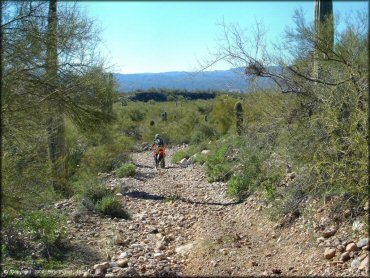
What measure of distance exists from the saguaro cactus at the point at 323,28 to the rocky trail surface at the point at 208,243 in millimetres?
2581

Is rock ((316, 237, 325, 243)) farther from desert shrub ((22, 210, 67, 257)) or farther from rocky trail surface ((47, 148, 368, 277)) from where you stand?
desert shrub ((22, 210, 67, 257))

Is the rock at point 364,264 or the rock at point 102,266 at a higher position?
the rock at point 364,264

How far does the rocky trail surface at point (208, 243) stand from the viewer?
201 inches

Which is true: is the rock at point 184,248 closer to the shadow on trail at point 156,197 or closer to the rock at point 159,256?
the rock at point 159,256

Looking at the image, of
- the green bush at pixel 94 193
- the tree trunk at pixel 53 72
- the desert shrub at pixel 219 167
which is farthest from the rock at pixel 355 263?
the desert shrub at pixel 219 167

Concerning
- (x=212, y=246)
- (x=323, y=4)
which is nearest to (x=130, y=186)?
(x=212, y=246)

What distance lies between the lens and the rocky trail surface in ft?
16.8

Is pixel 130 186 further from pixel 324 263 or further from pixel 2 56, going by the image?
pixel 324 263

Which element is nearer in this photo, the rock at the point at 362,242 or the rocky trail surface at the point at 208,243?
the rock at the point at 362,242

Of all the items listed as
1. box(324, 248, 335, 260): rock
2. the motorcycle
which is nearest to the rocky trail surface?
box(324, 248, 335, 260): rock

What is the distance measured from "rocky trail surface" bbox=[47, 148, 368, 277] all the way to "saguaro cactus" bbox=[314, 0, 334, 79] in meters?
2.58

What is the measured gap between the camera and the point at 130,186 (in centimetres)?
1107

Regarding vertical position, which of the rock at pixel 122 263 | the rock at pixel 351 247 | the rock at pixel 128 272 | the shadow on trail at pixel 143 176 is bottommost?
the shadow on trail at pixel 143 176

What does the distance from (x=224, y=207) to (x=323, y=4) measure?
14.0 ft
